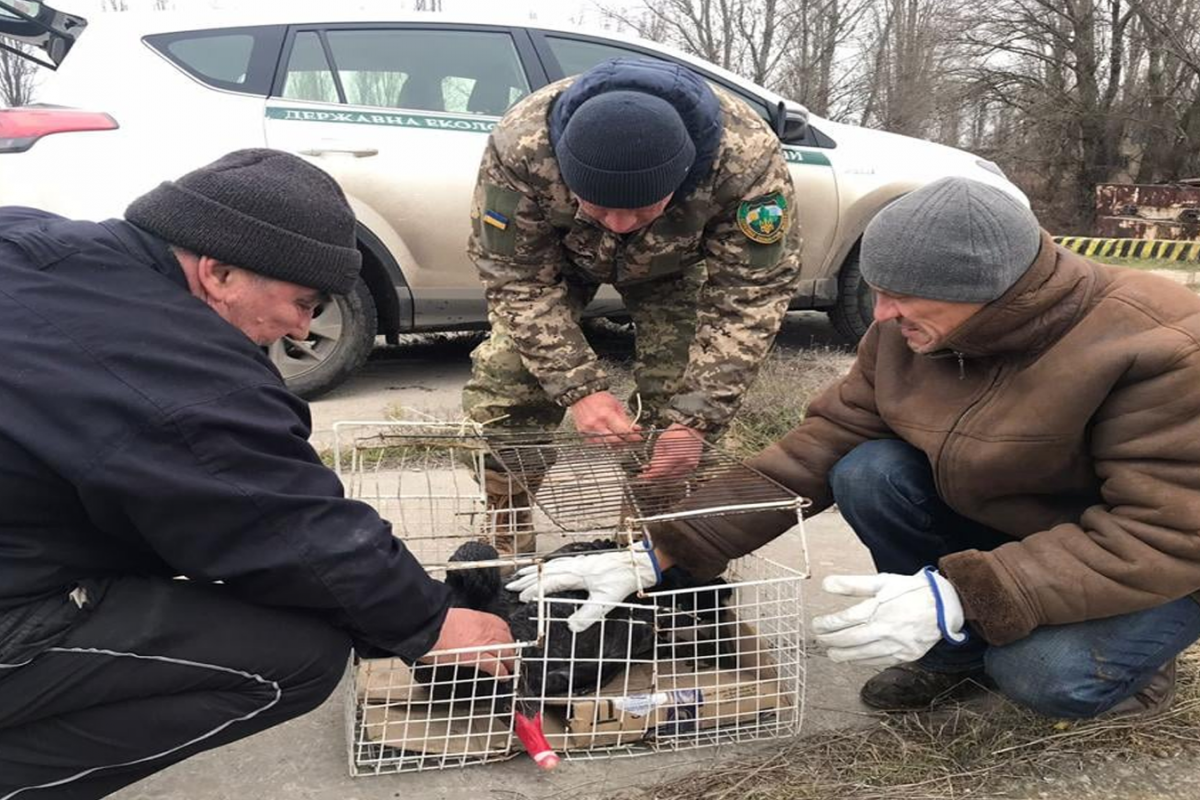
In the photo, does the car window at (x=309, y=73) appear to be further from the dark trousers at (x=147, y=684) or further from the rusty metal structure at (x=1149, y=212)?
the rusty metal structure at (x=1149, y=212)

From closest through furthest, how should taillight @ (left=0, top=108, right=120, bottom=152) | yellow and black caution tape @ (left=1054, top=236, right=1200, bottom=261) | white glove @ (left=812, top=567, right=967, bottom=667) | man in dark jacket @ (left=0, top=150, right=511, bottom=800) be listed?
man in dark jacket @ (left=0, top=150, right=511, bottom=800), white glove @ (left=812, top=567, right=967, bottom=667), taillight @ (left=0, top=108, right=120, bottom=152), yellow and black caution tape @ (left=1054, top=236, right=1200, bottom=261)

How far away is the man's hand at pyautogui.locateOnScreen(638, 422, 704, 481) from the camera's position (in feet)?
6.95

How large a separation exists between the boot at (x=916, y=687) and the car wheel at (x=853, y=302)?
2.89 m

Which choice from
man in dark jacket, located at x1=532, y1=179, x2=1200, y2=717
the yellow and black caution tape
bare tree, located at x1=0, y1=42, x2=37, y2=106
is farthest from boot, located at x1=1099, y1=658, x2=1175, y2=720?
bare tree, located at x1=0, y1=42, x2=37, y2=106

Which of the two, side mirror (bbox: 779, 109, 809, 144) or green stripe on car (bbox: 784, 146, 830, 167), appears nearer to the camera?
side mirror (bbox: 779, 109, 809, 144)

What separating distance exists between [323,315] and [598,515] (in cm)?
252

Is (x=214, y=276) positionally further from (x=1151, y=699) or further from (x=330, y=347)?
(x=330, y=347)

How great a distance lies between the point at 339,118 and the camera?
399cm

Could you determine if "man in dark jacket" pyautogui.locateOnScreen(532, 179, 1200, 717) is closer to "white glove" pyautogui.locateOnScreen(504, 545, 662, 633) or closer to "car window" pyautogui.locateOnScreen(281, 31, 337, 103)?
"white glove" pyautogui.locateOnScreen(504, 545, 662, 633)

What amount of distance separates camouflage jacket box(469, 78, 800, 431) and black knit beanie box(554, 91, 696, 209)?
0.91ft

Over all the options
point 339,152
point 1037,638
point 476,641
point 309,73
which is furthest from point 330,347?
point 1037,638

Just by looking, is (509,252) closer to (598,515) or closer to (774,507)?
(598,515)

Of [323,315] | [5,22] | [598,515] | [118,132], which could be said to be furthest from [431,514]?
[5,22]

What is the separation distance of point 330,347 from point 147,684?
9.09 ft
